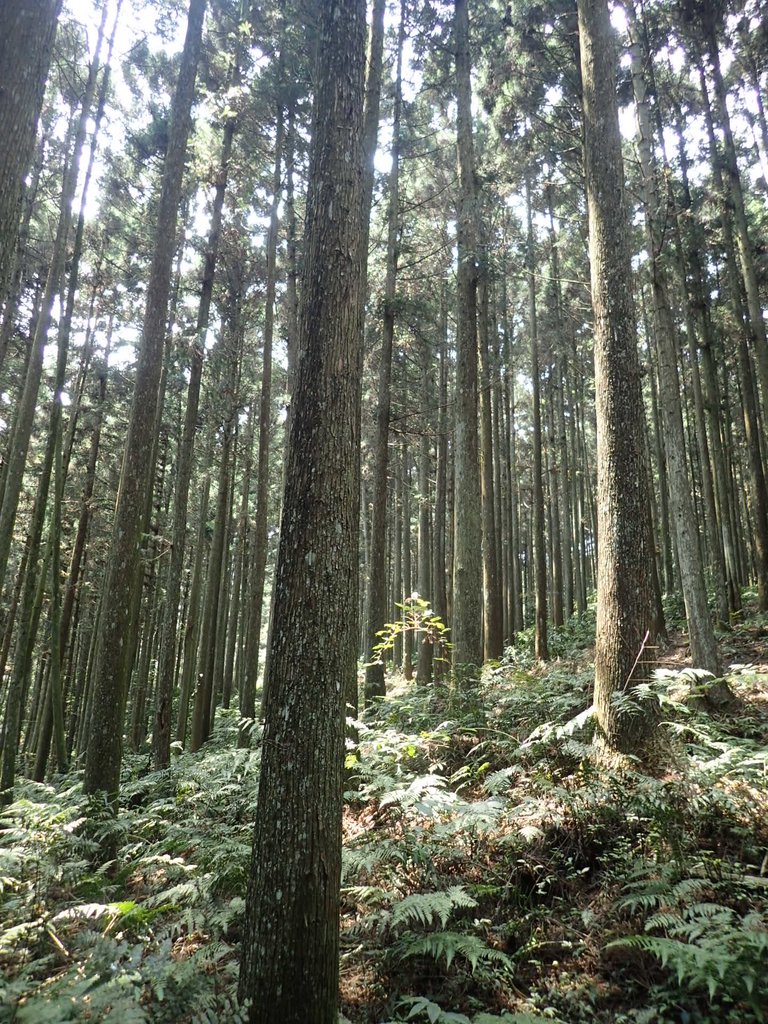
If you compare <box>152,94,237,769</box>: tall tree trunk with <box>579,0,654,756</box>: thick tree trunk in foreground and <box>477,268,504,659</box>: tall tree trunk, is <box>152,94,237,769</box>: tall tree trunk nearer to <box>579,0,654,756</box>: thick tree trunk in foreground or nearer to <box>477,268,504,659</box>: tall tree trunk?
<box>477,268,504,659</box>: tall tree trunk

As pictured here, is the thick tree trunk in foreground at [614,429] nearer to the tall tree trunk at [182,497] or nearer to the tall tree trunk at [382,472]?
the tall tree trunk at [382,472]

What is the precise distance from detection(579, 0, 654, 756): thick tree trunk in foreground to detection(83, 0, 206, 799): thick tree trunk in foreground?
5.29 m

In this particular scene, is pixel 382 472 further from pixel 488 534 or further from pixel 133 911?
pixel 133 911

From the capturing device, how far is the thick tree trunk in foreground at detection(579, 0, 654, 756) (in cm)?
514

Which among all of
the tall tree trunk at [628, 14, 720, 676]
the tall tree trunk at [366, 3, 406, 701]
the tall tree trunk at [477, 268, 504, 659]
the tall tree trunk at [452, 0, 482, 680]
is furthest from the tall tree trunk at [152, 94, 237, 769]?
the tall tree trunk at [628, 14, 720, 676]

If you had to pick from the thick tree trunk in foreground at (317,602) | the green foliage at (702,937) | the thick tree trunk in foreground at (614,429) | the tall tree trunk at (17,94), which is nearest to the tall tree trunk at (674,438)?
the thick tree trunk in foreground at (614,429)

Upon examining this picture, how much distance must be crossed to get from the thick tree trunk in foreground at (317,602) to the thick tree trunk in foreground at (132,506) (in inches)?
166

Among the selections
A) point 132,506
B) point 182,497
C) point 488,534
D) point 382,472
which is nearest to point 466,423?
point 382,472

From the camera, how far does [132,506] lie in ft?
22.0

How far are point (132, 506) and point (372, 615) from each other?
515cm

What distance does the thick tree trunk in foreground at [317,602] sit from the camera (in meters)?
2.69

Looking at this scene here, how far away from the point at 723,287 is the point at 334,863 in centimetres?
1901

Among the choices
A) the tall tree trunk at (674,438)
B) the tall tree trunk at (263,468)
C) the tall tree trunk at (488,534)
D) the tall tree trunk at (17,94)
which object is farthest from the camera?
the tall tree trunk at (488,534)

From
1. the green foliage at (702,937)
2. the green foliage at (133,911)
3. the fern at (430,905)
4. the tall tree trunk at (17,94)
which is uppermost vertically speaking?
the tall tree trunk at (17,94)
